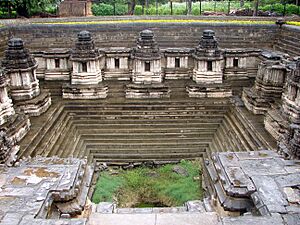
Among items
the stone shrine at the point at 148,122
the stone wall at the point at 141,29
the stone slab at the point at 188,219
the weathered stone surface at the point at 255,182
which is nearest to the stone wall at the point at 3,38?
the stone shrine at the point at 148,122

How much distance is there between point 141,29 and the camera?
19.2 m

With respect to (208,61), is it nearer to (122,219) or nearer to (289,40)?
(289,40)

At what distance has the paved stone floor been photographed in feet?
24.1

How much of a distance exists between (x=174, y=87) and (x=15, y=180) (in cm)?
1006

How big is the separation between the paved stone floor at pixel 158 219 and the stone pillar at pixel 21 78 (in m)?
7.70

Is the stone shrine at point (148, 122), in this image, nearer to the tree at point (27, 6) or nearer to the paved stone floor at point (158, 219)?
the paved stone floor at point (158, 219)

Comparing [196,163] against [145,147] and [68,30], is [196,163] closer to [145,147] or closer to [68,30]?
[145,147]

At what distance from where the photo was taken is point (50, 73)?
1758 centimetres

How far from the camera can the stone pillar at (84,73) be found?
1627 centimetres

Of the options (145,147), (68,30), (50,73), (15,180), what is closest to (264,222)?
(15,180)

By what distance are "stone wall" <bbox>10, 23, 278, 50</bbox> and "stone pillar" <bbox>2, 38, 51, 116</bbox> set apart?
460 cm

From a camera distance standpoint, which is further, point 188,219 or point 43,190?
point 43,190

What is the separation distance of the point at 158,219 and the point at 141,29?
44.6 feet

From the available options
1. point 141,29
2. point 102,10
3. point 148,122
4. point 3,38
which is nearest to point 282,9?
point 102,10
